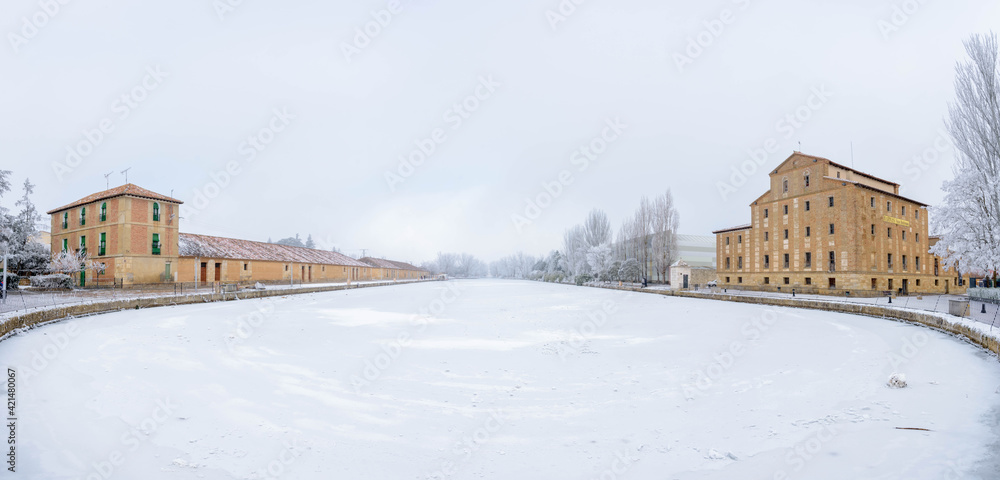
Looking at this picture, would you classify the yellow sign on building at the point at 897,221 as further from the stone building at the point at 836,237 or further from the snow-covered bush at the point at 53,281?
the snow-covered bush at the point at 53,281

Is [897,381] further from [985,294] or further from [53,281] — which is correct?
[53,281]

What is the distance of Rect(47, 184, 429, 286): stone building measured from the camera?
1396 inches

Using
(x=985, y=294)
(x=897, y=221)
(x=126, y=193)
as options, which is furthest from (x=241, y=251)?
(x=897, y=221)

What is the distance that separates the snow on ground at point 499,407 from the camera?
5.30 metres

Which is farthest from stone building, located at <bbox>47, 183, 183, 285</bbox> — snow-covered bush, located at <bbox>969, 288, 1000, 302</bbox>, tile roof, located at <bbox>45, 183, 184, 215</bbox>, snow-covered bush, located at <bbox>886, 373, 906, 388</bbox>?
snow-covered bush, located at <bbox>969, 288, 1000, 302</bbox>

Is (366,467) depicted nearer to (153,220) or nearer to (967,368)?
(967,368)

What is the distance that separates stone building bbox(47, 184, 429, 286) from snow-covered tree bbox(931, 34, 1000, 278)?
172ft

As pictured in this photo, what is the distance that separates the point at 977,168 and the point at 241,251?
5700cm

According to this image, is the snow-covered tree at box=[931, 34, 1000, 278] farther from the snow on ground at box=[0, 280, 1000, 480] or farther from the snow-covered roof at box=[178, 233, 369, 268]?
the snow-covered roof at box=[178, 233, 369, 268]

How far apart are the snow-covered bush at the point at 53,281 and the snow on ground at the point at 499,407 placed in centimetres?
2286

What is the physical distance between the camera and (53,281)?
3133 centimetres

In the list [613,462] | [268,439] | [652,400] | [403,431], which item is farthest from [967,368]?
[268,439]

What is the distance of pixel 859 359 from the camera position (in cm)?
1098

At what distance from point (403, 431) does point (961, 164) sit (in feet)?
120
